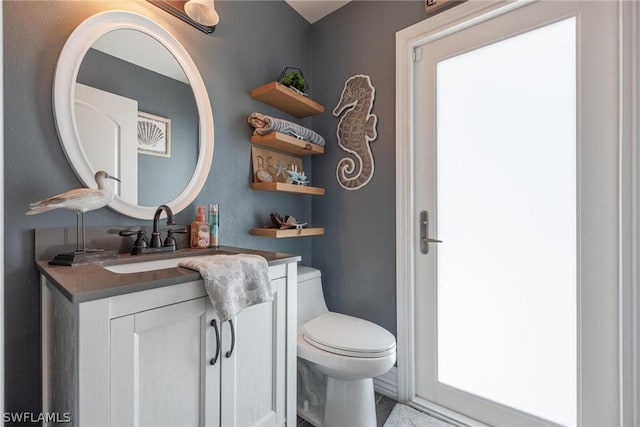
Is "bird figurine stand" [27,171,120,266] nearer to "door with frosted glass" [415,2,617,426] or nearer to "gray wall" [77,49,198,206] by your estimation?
"gray wall" [77,49,198,206]

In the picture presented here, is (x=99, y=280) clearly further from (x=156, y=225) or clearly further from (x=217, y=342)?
(x=156, y=225)

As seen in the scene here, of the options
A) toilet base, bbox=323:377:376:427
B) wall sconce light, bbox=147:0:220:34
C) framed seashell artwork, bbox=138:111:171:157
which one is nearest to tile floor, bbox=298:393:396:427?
toilet base, bbox=323:377:376:427

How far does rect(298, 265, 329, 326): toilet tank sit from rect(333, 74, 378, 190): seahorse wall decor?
0.63m

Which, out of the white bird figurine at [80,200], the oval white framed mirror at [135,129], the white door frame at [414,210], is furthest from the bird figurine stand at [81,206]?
the white door frame at [414,210]

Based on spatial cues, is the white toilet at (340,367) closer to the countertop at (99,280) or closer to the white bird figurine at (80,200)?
the countertop at (99,280)

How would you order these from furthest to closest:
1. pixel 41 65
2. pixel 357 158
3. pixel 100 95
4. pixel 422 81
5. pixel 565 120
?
1. pixel 357 158
2. pixel 422 81
3. pixel 565 120
4. pixel 100 95
5. pixel 41 65

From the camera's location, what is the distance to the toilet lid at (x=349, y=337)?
4.23 ft

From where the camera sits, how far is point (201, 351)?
90cm

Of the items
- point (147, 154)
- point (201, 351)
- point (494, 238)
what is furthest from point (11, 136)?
point (494, 238)

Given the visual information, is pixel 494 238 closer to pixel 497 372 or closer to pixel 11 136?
pixel 497 372

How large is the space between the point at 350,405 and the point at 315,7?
2437 mm

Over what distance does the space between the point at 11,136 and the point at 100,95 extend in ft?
1.08

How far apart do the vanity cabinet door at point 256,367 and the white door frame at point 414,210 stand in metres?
0.80

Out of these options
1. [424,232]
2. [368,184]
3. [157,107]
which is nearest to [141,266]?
[157,107]
